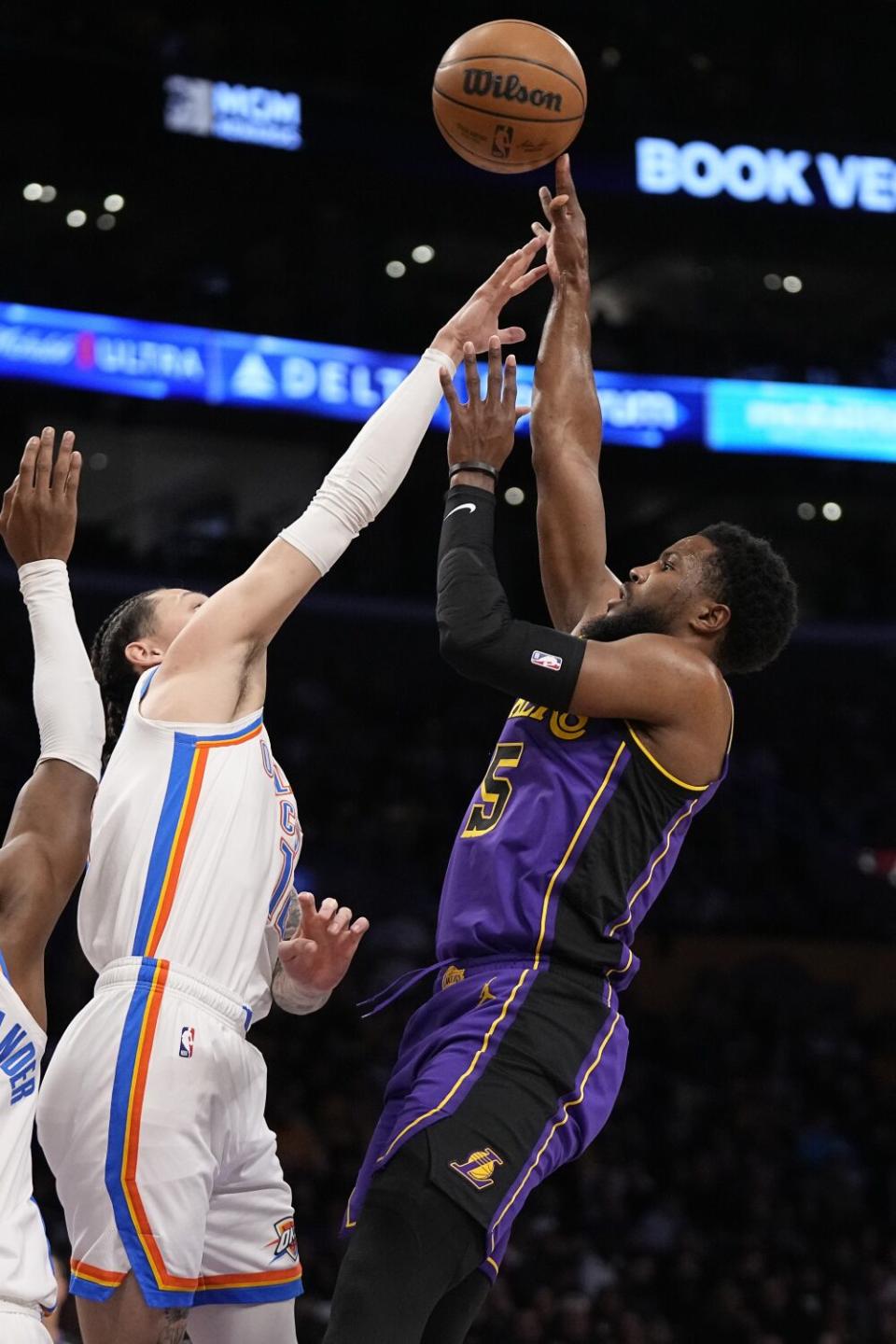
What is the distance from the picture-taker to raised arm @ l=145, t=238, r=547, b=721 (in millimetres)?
3617

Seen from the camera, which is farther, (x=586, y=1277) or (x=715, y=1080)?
(x=715, y=1080)

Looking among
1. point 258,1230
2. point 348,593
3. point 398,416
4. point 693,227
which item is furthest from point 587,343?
point 693,227

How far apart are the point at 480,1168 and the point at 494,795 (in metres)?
1.00

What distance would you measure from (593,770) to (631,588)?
59 centimetres

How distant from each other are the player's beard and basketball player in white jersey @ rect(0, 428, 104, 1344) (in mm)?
1467

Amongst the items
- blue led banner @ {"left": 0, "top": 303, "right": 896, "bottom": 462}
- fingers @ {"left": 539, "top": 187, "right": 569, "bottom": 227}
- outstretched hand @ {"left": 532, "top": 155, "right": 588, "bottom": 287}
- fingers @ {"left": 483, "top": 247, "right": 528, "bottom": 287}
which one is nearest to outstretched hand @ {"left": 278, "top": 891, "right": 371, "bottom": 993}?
fingers @ {"left": 483, "top": 247, "right": 528, "bottom": 287}

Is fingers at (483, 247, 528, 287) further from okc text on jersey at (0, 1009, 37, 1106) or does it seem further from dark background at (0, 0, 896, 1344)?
dark background at (0, 0, 896, 1344)

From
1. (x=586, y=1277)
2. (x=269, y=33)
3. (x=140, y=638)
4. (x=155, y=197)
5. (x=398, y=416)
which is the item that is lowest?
(x=586, y=1277)

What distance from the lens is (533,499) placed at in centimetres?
2086

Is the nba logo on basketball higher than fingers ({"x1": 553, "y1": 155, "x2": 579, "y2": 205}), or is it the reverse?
the nba logo on basketball

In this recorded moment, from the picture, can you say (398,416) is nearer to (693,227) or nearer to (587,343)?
(587,343)

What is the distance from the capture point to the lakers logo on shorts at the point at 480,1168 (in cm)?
352

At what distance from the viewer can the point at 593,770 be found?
4.11 meters

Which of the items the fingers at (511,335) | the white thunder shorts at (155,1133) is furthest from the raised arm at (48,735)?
the fingers at (511,335)
